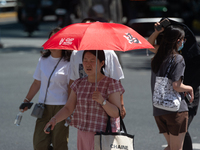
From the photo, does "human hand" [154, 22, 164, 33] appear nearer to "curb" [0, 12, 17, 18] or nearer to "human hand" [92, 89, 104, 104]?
"human hand" [92, 89, 104, 104]

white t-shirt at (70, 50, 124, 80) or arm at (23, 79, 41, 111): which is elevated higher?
white t-shirt at (70, 50, 124, 80)

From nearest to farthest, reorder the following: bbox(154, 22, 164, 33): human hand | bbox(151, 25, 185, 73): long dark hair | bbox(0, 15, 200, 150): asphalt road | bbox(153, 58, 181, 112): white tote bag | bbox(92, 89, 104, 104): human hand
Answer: bbox(92, 89, 104, 104): human hand → bbox(153, 58, 181, 112): white tote bag → bbox(151, 25, 185, 73): long dark hair → bbox(154, 22, 164, 33): human hand → bbox(0, 15, 200, 150): asphalt road

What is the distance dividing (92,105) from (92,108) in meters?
0.03

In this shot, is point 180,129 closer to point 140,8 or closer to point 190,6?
point 140,8

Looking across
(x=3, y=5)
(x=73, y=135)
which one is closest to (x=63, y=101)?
(x=73, y=135)

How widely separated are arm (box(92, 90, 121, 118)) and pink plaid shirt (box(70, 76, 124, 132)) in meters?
0.05

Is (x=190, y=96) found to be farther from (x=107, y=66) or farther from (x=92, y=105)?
(x=92, y=105)

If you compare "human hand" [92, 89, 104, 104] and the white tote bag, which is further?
the white tote bag

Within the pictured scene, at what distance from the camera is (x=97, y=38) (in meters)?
3.41

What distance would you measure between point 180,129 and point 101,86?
42.8 inches

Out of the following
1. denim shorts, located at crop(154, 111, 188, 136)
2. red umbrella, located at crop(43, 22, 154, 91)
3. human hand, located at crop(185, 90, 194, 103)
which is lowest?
denim shorts, located at crop(154, 111, 188, 136)

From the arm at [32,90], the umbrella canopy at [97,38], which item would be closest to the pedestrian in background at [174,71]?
the umbrella canopy at [97,38]

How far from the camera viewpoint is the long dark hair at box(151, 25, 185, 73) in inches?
164

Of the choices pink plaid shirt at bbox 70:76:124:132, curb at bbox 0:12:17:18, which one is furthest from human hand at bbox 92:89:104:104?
curb at bbox 0:12:17:18
